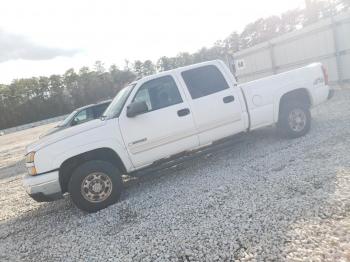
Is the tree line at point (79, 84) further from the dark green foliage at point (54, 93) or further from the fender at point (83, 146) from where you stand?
the fender at point (83, 146)

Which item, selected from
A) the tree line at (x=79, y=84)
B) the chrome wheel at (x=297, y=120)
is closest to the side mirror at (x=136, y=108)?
the chrome wheel at (x=297, y=120)

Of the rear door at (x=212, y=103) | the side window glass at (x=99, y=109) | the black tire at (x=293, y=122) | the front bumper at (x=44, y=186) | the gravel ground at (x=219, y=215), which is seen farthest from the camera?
the side window glass at (x=99, y=109)

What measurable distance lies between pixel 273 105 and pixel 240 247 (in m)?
4.12

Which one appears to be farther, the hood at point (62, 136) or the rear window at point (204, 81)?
the rear window at point (204, 81)

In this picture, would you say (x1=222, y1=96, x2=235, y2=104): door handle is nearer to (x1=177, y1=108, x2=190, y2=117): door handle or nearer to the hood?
(x1=177, y1=108, x2=190, y2=117): door handle

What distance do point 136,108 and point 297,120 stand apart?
3.73m

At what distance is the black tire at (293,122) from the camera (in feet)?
23.7

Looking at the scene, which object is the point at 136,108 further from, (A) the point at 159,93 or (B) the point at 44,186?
(B) the point at 44,186

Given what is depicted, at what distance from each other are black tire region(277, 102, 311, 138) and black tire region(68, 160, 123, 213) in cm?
372

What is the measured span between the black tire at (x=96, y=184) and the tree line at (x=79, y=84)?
68.9 meters

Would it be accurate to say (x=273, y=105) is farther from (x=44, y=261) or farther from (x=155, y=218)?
(x=44, y=261)

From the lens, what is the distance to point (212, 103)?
6.32m

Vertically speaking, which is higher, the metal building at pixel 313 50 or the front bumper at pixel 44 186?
the metal building at pixel 313 50

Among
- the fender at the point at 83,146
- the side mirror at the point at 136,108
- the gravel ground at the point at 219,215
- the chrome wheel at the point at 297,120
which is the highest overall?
the side mirror at the point at 136,108
